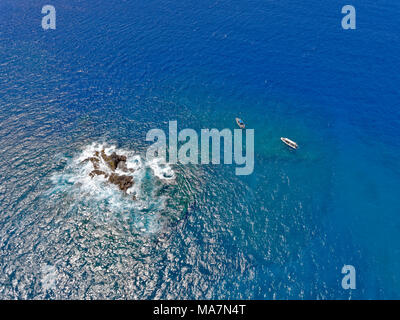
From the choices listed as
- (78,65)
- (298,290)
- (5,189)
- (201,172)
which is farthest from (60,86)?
(298,290)

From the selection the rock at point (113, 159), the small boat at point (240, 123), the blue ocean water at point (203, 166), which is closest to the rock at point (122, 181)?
the blue ocean water at point (203, 166)

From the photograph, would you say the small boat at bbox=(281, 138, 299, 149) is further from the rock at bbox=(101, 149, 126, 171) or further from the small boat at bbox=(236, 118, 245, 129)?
the rock at bbox=(101, 149, 126, 171)

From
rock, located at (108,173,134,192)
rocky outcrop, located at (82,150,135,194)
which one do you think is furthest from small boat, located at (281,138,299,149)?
rock, located at (108,173,134,192)

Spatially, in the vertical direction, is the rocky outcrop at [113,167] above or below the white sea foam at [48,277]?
above

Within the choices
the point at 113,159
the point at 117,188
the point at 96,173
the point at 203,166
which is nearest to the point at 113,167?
the point at 113,159

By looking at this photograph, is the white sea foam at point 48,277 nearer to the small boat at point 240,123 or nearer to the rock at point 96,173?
the rock at point 96,173

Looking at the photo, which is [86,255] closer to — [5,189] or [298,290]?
[5,189]

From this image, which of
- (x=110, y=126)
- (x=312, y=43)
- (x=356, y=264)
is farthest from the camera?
(x=312, y=43)
